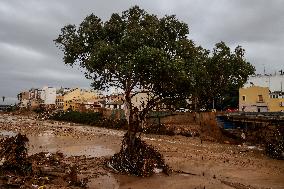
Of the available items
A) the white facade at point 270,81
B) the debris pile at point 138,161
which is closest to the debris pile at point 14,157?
the debris pile at point 138,161

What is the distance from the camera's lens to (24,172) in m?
18.1

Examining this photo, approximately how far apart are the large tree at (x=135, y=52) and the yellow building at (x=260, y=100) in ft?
125

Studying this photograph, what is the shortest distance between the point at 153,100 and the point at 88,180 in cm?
591

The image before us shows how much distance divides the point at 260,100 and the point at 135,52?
42.3 m

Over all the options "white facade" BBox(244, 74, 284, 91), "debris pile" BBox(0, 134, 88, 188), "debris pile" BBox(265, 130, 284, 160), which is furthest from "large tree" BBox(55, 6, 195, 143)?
"white facade" BBox(244, 74, 284, 91)

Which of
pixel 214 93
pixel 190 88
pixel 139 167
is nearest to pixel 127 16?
pixel 190 88

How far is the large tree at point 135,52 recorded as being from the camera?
19312 millimetres

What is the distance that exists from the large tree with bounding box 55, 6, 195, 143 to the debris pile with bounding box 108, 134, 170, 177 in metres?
0.74

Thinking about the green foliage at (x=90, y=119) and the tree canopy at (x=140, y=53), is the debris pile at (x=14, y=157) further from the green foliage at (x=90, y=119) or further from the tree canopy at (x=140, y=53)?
the green foliage at (x=90, y=119)

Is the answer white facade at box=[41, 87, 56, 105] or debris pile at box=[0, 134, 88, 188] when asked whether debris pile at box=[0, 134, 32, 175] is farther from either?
white facade at box=[41, 87, 56, 105]

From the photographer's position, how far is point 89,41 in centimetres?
2359

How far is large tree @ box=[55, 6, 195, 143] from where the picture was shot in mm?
19312

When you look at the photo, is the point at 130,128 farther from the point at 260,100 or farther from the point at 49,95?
the point at 49,95

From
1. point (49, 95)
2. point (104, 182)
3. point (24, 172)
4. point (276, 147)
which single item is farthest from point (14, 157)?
point (49, 95)
